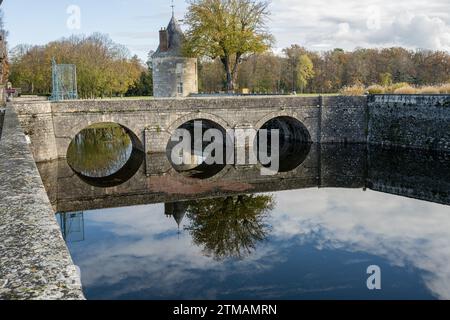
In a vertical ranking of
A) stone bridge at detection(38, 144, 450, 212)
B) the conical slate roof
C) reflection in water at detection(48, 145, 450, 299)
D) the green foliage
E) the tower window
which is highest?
the conical slate roof

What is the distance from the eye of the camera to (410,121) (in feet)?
73.7

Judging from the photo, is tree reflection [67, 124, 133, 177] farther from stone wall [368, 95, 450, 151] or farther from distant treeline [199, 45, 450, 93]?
distant treeline [199, 45, 450, 93]

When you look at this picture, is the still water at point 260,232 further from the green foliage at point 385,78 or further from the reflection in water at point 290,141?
the green foliage at point 385,78

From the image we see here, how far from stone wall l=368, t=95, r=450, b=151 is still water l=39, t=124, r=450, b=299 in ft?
11.7

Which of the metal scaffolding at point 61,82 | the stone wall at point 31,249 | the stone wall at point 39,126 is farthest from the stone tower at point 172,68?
the stone wall at point 31,249

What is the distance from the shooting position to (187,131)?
33719 millimetres

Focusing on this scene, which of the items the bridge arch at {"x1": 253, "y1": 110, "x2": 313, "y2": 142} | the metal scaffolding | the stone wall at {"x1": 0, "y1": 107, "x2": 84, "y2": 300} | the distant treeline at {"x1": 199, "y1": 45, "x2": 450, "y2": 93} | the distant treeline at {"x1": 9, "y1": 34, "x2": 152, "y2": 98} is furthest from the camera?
the distant treeline at {"x1": 199, "y1": 45, "x2": 450, "y2": 93}

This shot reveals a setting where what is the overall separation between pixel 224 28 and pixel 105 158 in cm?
1418

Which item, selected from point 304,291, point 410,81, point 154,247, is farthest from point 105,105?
point 410,81

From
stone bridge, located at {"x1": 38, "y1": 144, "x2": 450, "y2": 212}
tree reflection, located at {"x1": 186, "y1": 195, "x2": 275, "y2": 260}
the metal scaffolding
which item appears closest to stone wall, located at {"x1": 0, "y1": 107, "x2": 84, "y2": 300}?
tree reflection, located at {"x1": 186, "y1": 195, "x2": 275, "y2": 260}

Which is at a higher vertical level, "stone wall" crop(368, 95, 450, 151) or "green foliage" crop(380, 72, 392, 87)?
"green foliage" crop(380, 72, 392, 87)

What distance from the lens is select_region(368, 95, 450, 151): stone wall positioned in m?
21.0

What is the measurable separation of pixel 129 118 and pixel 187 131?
12713 mm

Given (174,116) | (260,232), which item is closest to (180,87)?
(174,116)
